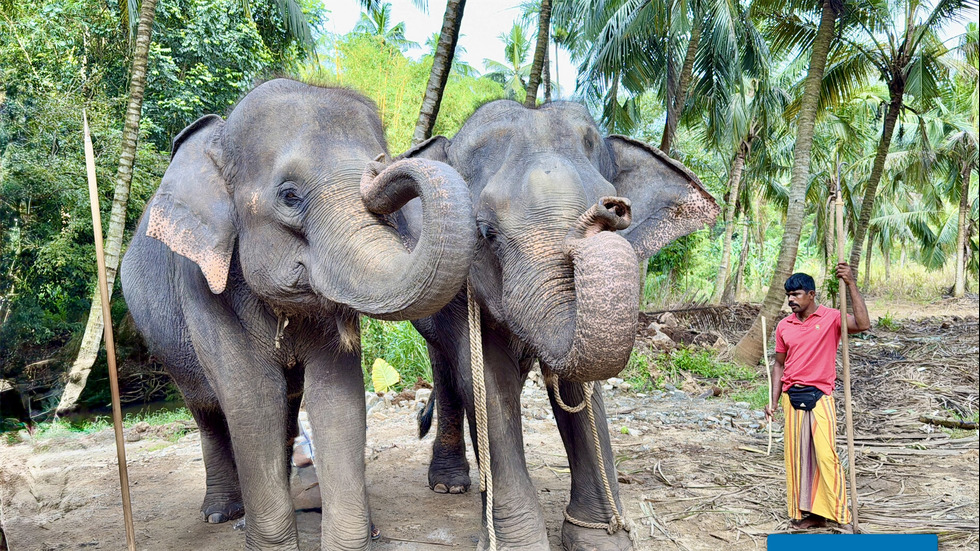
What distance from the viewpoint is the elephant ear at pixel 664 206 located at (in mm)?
3576

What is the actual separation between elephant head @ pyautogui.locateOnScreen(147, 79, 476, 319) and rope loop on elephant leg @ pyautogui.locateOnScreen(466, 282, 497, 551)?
0.50 metres

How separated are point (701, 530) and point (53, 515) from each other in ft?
13.3

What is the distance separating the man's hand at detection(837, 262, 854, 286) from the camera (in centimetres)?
390

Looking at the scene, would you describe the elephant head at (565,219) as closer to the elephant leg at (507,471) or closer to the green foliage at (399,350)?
the elephant leg at (507,471)

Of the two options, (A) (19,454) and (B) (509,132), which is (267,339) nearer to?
(B) (509,132)

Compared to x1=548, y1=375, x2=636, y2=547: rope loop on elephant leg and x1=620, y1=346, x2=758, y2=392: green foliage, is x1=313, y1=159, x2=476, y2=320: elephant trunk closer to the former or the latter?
x1=548, y1=375, x2=636, y2=547: rope loop on elephant leg

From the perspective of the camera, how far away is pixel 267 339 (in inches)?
130

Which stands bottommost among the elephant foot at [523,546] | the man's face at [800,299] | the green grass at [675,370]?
the elephant foot at [523,546]

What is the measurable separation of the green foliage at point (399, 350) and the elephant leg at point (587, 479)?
4.93 metres

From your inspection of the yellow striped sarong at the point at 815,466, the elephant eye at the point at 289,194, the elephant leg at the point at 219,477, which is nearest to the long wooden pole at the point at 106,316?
the elephant eye at the point at 289,194

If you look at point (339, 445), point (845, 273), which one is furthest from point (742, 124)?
point (339, 445)

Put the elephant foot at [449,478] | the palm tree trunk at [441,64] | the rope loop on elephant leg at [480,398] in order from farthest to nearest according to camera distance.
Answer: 1. the palm tree trunk at [441,64]
2. the elephant foot at [449,478]
3. the rope loop on elephant leg at [480,398]

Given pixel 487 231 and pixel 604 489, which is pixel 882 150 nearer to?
pixel 604 489

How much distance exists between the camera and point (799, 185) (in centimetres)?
1009
